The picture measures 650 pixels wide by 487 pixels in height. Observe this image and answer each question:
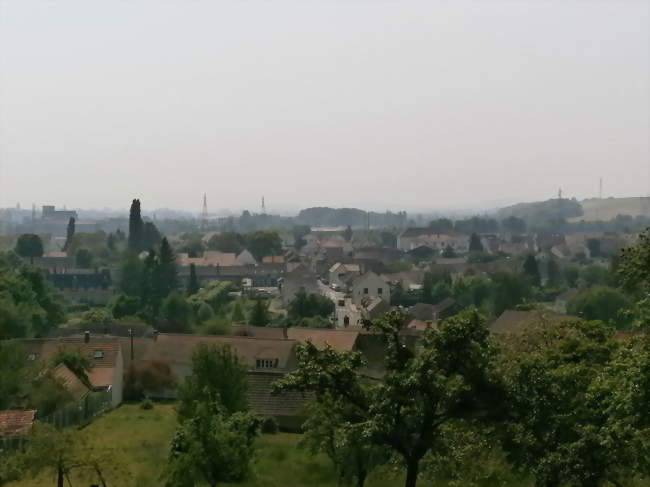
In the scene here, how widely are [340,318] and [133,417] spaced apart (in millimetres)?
29305

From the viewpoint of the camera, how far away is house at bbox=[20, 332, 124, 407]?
Answer: 30.3m

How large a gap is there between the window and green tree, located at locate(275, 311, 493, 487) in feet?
64.4

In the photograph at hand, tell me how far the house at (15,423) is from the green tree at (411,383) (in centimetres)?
786

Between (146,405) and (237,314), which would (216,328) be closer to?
(146,405)

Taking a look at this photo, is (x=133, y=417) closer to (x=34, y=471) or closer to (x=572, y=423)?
(x=34, y=471)

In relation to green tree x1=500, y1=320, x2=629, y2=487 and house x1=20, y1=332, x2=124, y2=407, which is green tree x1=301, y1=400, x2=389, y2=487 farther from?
house x1=20, y1=332, x2=124, y2=407

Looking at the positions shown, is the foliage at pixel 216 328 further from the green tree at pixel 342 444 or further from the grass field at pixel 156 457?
the green tree at pixel 342 444

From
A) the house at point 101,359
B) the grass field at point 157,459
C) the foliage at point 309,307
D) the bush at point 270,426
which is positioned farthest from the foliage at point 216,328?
the bush at point 270,426

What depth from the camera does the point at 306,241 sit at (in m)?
152

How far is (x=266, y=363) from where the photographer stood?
33.8m

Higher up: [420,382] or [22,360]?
[420,382]

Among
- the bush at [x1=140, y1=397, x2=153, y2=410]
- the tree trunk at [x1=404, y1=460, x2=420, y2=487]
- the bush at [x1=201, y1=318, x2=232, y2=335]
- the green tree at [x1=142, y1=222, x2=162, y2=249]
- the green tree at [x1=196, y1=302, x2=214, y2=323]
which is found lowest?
the bush at [x1=140, y1=397, x2=153, y2=410]

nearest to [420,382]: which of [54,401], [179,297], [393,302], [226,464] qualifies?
[226,464]

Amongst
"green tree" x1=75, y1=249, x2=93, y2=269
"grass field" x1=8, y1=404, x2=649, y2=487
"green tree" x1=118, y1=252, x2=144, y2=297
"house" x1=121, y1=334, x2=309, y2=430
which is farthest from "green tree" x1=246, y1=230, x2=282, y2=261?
"grass field" x1=8, y1=404, x2=649, y2=487
